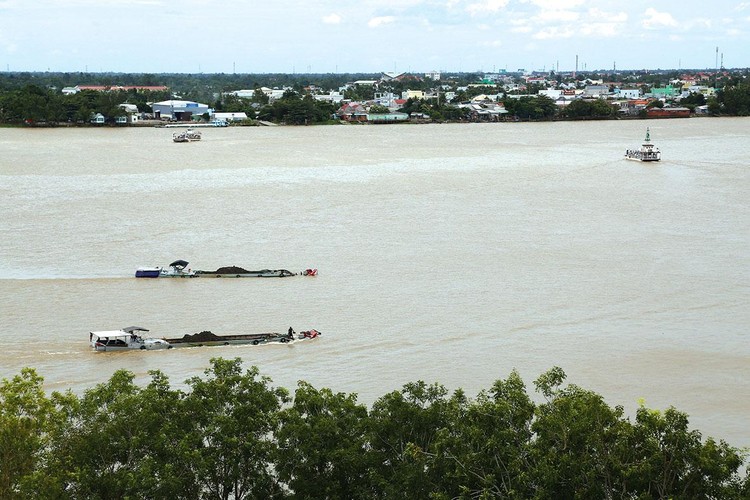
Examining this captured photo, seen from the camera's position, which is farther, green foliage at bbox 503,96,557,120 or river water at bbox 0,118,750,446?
green foliage at bbox 503,96,557,120

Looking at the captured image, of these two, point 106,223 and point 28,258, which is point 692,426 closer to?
point 28,258

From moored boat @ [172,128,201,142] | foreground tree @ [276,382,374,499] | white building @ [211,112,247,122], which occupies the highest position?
white building @ [211,112,247,122]

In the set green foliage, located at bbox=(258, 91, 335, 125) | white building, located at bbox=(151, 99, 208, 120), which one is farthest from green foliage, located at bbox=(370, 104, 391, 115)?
white building, located at bbox=(151, 99, 208, 120)

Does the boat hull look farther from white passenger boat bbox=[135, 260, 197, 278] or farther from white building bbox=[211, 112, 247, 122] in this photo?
white building bbox=[211, 112, 247, 122]

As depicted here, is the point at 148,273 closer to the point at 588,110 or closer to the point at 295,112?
the point at 295,112

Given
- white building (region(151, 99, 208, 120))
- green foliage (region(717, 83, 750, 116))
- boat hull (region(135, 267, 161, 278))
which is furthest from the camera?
green foliage (region(717, 83, 750, 116))

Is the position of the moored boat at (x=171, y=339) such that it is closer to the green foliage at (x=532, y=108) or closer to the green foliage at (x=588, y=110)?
the green foliage at (x=532, y=108)

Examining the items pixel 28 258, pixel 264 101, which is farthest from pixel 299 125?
pixel 28 258

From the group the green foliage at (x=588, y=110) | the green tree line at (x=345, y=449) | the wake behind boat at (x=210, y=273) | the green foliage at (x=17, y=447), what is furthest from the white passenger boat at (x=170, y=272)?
the green foliage at (x=588, y=110)
